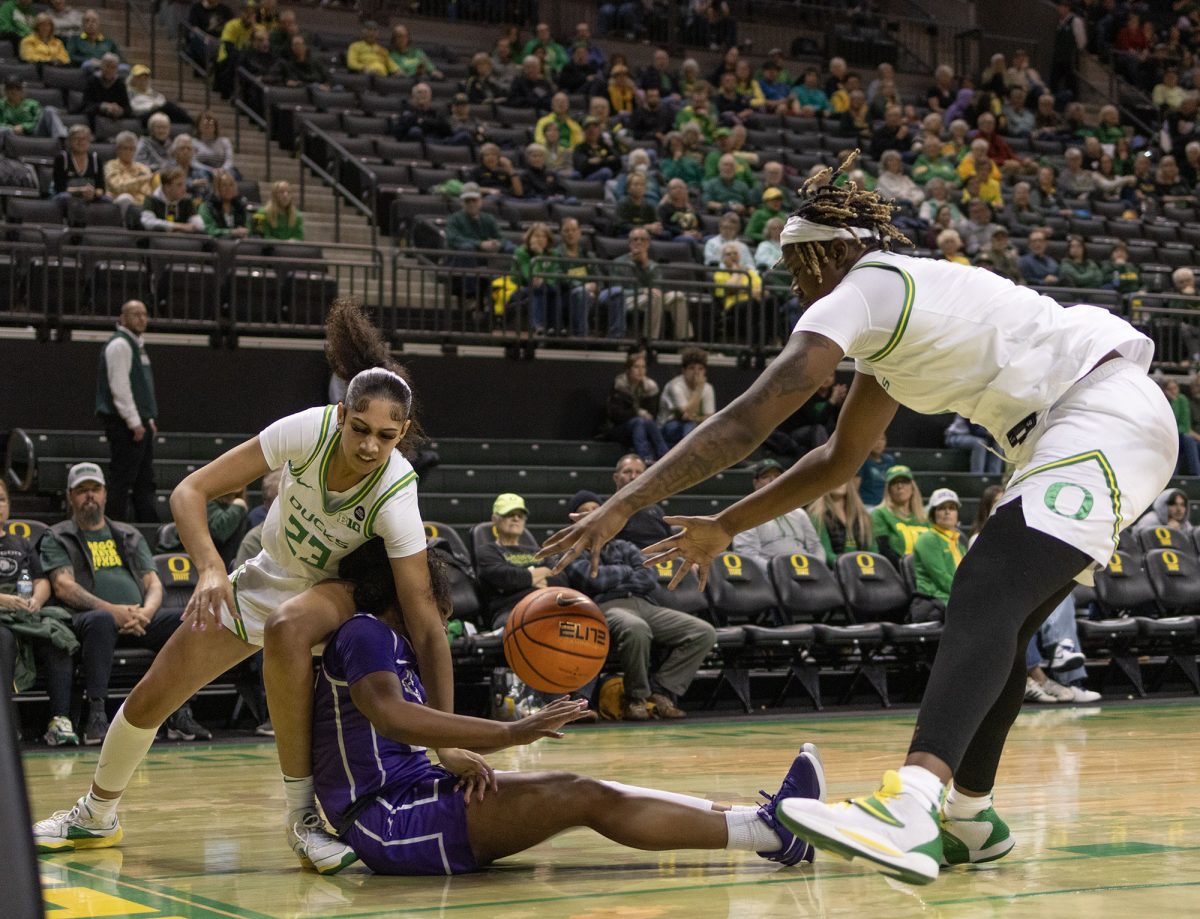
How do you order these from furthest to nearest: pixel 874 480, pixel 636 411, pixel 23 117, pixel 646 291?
pixel 23 117
pixel 646 291
pixel 636 411
pixel 874 480

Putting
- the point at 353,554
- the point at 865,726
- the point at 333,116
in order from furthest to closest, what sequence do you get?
the point at 333,116, the point at 865,726, the point at 353,554

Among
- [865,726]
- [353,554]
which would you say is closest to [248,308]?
[865,726]

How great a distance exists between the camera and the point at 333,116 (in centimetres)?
1661

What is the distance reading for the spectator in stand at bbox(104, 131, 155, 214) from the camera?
1324cm

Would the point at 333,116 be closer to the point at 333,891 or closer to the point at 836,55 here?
the point at 836,55

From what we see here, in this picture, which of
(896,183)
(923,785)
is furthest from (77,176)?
(923,785)

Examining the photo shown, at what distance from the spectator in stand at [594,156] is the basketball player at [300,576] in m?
12.2

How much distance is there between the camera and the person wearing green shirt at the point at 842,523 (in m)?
11.5

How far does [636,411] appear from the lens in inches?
523

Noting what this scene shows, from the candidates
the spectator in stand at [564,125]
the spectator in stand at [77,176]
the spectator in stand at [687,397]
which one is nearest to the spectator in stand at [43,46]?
the spectator in stand at [77,176]

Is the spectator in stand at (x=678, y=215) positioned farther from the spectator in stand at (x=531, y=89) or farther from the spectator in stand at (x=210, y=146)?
the spectator in stand at (x=210, y=146)

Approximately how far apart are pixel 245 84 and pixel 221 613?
1378 cm

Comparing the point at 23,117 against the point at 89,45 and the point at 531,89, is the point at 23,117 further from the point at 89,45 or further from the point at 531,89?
the point at 531,89

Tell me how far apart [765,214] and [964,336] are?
12219 millimetres
